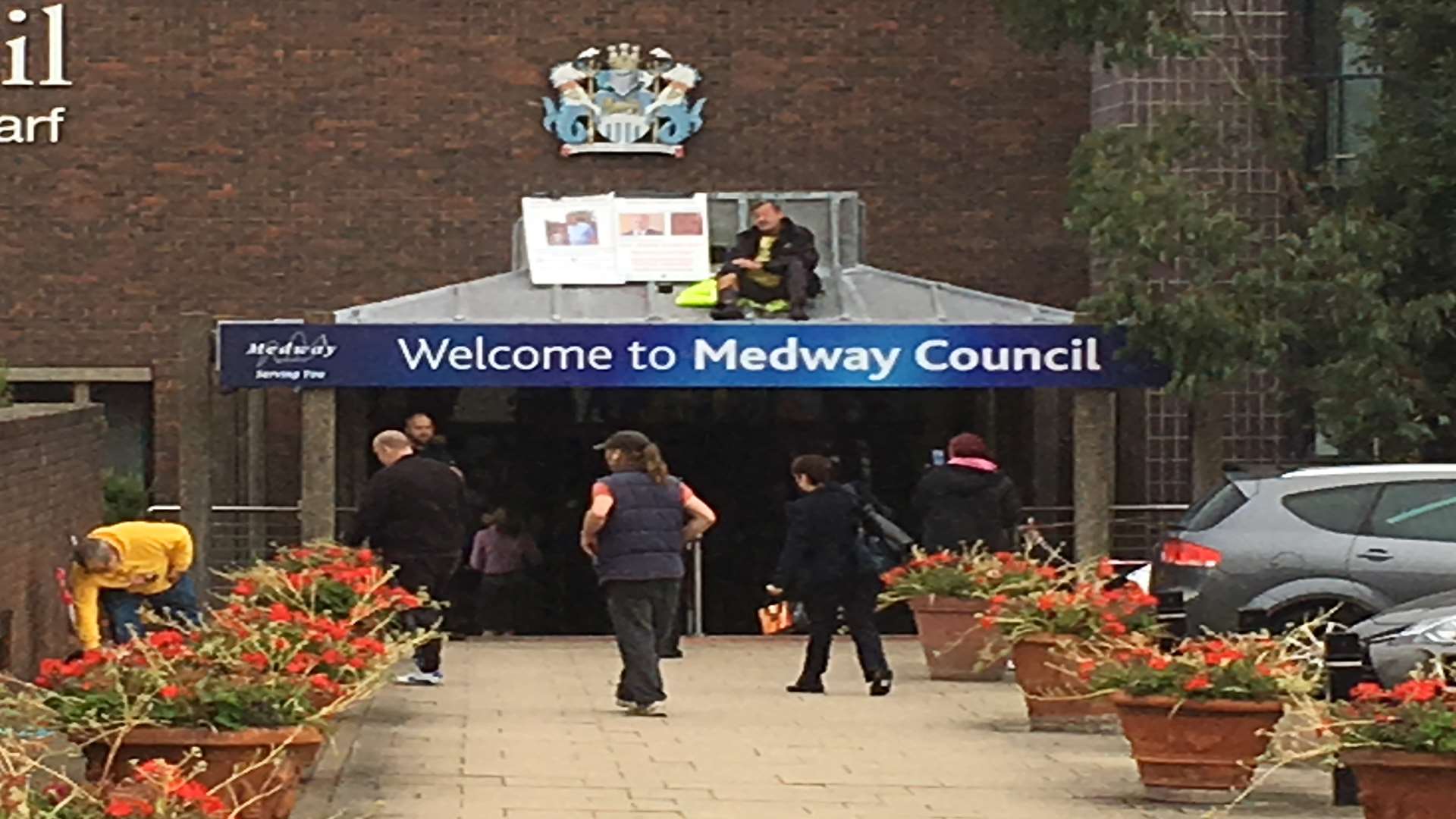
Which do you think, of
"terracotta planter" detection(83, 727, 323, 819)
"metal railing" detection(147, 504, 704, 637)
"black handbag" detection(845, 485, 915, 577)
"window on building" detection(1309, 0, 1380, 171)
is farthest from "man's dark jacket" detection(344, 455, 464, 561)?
"window on building" detection(1309, 0, 1380, 171)

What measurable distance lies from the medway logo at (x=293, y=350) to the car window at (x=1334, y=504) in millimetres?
8508

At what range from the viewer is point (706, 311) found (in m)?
24.8

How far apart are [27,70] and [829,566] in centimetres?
1256

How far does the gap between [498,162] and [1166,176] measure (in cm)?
699

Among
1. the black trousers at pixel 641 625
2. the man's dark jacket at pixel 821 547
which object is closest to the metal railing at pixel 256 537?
the man's dark jacket at pixel 821 547

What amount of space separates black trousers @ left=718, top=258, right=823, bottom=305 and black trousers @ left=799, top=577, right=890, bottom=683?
6.20 m

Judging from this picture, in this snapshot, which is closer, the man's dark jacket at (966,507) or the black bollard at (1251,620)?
the black bollard at (1251,620)

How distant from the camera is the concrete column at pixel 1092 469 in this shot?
24.1 metres

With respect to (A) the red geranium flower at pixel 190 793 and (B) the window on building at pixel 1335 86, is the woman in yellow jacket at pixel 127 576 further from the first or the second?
(B) the window on building at pixel 1335 86

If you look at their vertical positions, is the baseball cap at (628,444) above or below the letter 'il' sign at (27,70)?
below

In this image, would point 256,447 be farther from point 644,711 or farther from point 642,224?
point 644,711

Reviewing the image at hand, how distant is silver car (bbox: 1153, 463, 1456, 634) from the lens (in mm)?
17703

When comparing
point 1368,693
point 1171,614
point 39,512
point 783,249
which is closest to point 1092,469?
point 783,249

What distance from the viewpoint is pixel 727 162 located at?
92.5 feet
